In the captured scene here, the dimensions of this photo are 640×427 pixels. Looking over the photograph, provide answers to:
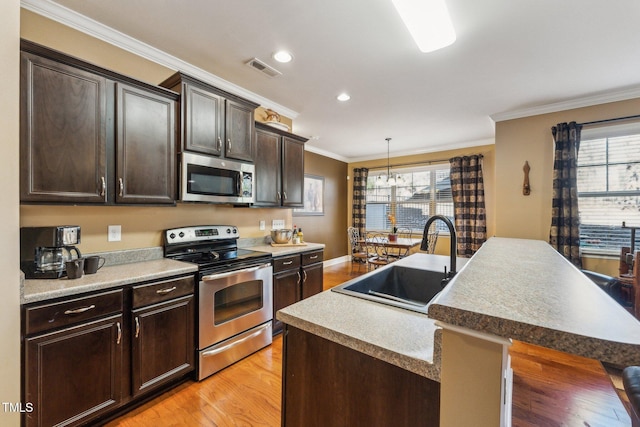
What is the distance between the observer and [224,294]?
2.22 metres

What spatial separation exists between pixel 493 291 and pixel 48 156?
2.33 meters

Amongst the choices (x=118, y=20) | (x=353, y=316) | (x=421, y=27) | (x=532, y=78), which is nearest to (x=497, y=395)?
(x=353, y=316)

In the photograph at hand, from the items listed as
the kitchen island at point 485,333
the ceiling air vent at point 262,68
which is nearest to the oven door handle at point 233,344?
the kitchen island at point 485,333

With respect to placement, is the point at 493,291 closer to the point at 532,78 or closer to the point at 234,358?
the point at 234,358

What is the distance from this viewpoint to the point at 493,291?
720 millimetres

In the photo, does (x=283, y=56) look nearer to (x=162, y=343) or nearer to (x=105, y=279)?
(x=105, y=279)

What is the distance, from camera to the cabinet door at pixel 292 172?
3.21 m

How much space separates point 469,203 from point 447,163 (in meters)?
0.95

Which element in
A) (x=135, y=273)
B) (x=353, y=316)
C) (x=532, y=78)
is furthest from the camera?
(x=532, y=78)

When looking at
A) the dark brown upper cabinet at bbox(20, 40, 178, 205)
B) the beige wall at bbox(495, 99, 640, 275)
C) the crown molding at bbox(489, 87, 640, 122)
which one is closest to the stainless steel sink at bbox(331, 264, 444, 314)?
the dark brown upper cabinet at bbox(20, 40, 178, 205)

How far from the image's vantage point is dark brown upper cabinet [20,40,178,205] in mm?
1513

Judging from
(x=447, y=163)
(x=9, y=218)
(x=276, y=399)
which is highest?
(x=447, y=163)

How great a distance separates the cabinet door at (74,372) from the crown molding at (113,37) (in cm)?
208

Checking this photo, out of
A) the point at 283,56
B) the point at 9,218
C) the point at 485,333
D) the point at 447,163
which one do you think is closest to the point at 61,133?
the point at 9,218
